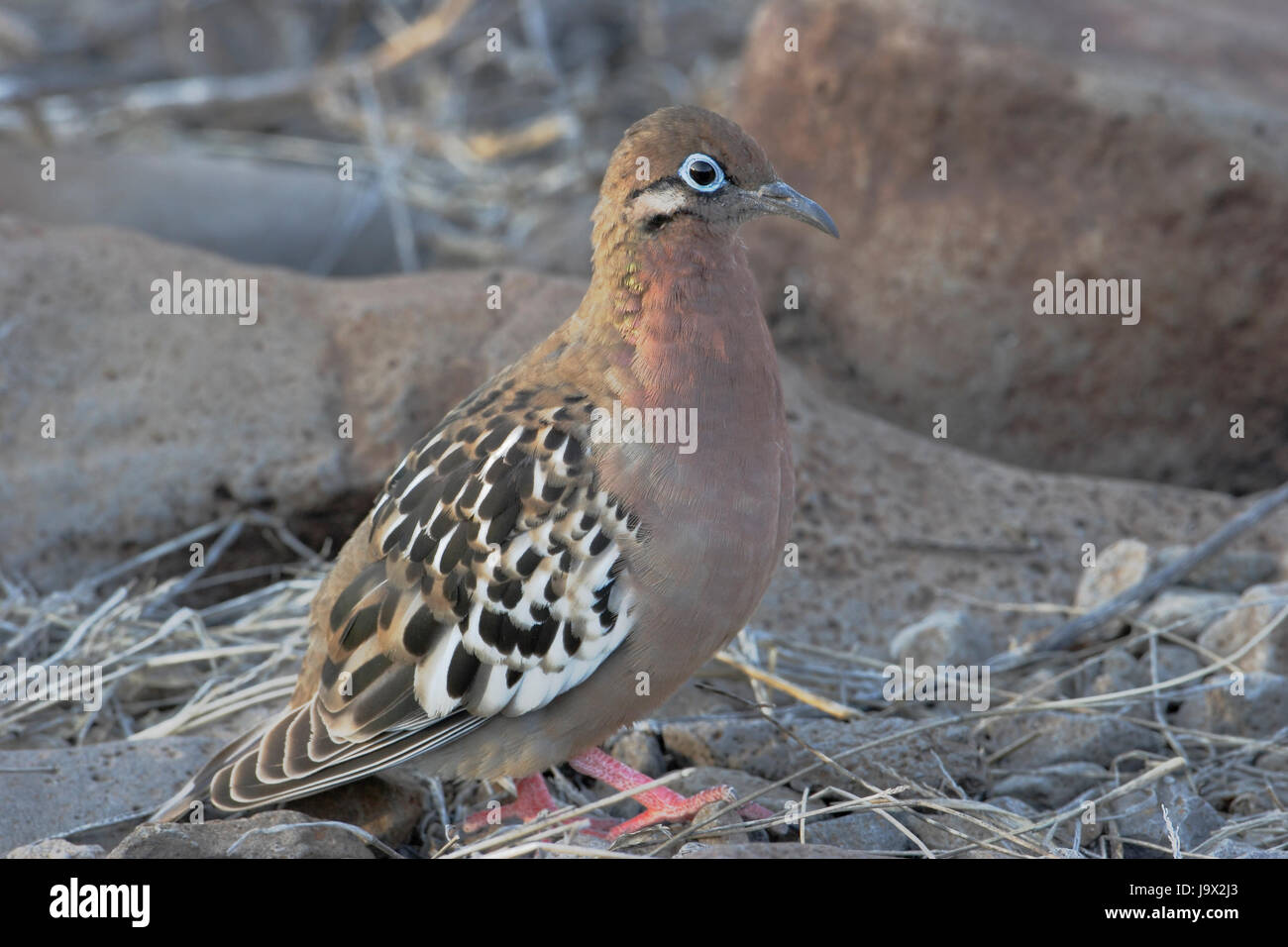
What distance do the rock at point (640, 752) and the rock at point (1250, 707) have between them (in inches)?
74.6

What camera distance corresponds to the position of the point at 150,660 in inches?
208

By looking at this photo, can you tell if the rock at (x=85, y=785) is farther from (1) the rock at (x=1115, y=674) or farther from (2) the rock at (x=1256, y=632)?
(2) the rock at (x=1256, y=632)

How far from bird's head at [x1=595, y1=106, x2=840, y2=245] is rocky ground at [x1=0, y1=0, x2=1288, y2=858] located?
1594mm

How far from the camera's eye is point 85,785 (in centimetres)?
448

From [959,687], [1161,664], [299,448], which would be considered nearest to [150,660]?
[299,448]

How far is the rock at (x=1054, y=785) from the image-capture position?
15.2 feet

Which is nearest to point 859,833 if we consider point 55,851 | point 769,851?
point 769,851

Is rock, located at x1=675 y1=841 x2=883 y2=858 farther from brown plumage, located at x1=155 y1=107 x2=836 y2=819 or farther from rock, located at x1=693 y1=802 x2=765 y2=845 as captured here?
brown plumage, located at x1=155 y1=107 x2=836 y2=819

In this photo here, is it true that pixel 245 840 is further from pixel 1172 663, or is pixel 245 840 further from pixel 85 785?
pixel 1172 663

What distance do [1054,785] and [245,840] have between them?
2575 millimetres

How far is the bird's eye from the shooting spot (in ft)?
14.0

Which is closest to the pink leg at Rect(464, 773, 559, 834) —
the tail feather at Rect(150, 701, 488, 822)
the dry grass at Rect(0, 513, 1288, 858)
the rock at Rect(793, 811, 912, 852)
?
the dry grass at Rect(0, 513, 1288, 858)

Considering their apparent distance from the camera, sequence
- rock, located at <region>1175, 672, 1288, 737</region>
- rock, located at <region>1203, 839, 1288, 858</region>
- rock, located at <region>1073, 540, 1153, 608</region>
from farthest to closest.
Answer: rock, located at <region>1073, 540, 1153, 608</region>
rock, located at <region>1175, 672, 1288, 737</region>
rock, located at <region>1203, 839, 1288, 858</region>
